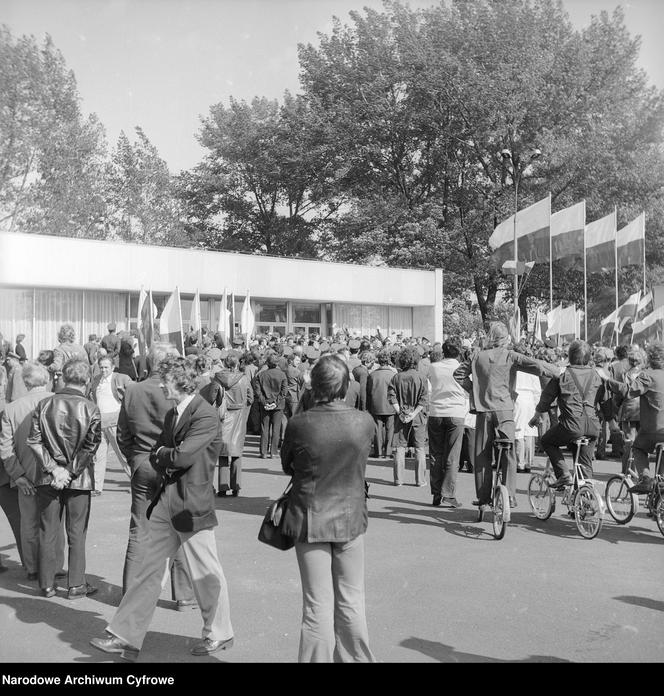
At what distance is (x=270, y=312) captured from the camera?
3372 cm

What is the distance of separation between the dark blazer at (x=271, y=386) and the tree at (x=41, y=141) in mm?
29009

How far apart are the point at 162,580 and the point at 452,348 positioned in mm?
5800

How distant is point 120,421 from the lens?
21.2 ft

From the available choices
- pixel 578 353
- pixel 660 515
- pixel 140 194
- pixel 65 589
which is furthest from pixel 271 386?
pixel 140 194

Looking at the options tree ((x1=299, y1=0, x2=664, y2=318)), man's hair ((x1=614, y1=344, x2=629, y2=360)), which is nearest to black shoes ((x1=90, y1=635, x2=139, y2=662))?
man's hair ((x1=614, y1=344, x2=629, y2=360))

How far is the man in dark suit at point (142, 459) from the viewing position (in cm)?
614

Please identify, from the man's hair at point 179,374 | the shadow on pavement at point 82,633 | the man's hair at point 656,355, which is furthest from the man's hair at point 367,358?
the man's hair at point 179,374

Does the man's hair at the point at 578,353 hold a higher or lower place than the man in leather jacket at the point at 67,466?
higher

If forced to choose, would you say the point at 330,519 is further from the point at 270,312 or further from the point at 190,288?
the point at 270,312

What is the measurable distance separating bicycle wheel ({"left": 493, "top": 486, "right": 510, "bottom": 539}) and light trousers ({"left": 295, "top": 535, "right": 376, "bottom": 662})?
3984 mm

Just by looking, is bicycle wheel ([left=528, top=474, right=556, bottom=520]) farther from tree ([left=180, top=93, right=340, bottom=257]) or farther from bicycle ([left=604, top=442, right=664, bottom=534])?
tree ([left=180, top=93, right=340, bottom=257])

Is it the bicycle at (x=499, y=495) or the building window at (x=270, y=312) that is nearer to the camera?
the bicycle at (x=499, y=495)

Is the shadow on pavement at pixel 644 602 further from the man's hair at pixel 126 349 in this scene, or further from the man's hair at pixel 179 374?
the man's hair at pixel 126 349
